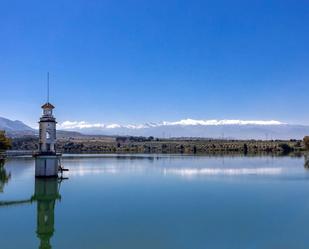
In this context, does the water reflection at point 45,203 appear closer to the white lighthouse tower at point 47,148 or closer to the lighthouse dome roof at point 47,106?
the white lighthouse tower at point 47,148

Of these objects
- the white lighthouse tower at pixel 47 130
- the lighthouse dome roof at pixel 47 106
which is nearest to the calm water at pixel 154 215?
the white lighthouse tower at pixel 47 130

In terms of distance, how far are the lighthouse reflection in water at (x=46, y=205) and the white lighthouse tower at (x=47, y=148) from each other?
1.20 metres

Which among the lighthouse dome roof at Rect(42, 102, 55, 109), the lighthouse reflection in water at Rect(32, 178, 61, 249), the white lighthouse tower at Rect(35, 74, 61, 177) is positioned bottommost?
the lighthouse reflection in water at Rect(32, 178, 61, 249)

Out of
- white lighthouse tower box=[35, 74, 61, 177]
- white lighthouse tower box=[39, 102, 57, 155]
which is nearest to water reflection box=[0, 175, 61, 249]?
white lighthouse tower box=[35, 74, 61, 177]

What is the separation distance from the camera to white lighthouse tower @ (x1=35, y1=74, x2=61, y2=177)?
50.0 metres

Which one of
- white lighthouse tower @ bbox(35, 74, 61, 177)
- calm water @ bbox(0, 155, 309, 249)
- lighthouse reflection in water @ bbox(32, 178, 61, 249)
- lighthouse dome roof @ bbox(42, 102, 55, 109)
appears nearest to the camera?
calm water @ bbox(0, 155, 309, 249)

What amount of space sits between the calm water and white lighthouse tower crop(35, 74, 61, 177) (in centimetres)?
244

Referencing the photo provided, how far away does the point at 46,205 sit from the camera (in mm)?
33625

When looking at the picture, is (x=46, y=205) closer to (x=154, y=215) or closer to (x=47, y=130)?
(x=154, y=215)

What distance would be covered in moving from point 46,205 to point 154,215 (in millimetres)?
10697

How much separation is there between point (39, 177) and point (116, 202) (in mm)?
19757

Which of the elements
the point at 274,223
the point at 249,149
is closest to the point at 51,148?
the point at 274,223

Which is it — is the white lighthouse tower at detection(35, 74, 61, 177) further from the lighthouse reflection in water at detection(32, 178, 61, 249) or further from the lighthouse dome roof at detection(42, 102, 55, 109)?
the lighthouse reflection in water at detection(32, 178, 61, 249)

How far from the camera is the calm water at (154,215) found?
21109mm
